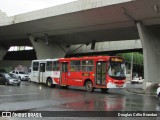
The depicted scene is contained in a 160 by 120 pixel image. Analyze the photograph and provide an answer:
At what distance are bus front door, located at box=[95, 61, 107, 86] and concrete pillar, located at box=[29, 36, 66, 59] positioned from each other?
24805 mm

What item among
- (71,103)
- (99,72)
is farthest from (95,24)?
(71,103)

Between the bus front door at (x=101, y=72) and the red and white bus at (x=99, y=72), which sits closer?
the red and white bus at (x=99, y=72)

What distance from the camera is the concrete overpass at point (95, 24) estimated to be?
32.3 metres

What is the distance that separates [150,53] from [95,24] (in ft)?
25.4

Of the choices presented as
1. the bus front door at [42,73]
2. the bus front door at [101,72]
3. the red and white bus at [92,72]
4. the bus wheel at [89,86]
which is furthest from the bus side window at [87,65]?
the bus front door at [42,73]

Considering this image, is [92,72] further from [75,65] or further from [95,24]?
[95,24]

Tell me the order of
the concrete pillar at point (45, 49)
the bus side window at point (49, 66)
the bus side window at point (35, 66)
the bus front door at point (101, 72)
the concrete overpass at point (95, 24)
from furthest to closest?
the concrete pillar at point (45, 49) → the bus side window at point (35, 66) → the bus side window at point (49, 66) → the concrete overpass at point (95, 24) → the bus front door at point (101, 72)

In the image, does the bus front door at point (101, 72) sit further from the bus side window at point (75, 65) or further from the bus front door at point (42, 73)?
the bus front door at point (42, 73)

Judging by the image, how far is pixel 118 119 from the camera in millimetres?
12055

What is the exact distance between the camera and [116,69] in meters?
27.8

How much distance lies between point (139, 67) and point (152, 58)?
60606 millimetres

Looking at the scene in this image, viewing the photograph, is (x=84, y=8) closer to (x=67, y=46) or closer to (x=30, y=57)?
(x=67, y=46)

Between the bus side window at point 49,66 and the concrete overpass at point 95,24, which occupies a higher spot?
the concrete overpass at point 95,24

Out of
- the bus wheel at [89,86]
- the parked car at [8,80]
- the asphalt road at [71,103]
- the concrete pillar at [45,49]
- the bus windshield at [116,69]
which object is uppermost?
the concrete pillar at [45,49]
